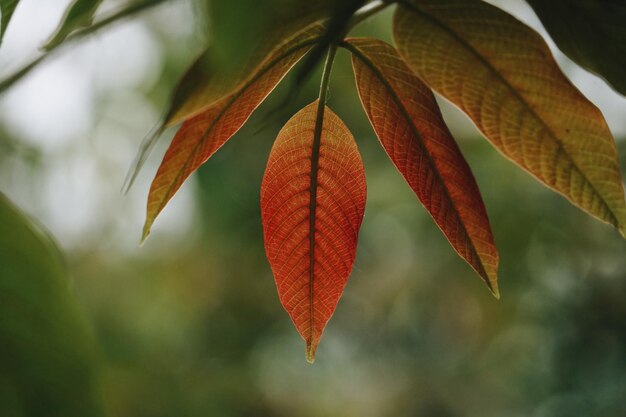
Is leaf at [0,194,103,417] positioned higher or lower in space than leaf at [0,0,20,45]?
lower

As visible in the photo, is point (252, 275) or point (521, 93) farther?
point (252, 275)

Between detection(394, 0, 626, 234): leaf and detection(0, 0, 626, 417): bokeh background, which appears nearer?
detection(394, 0, 626, 234): leaf

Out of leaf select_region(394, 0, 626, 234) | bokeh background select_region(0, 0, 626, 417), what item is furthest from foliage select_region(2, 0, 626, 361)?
bokeh background select_region(0, 0, 626, 417)

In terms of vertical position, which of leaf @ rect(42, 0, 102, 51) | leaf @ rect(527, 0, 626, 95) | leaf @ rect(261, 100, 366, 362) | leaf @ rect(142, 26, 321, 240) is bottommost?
leaf @ rect(261, 100, 366, 362)

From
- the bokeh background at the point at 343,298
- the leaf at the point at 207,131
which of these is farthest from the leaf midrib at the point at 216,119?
the bokeh background at the point at 343,298

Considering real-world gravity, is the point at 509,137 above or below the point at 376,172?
above

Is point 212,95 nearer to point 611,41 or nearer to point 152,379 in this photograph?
point 611,41

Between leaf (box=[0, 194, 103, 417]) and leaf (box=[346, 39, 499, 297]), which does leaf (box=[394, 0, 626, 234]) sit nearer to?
leaf (box=[346, 39, 499, 297])

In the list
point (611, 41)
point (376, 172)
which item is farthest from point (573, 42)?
point (376, 172)
